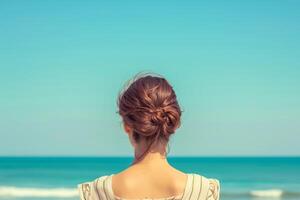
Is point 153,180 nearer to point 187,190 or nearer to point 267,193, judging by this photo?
point 187,190

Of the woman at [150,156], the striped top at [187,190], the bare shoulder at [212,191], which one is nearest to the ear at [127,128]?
the woman at [150,156]

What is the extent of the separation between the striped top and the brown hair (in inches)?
9.0

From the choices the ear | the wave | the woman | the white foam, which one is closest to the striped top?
the woman

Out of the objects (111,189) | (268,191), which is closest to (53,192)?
(268,191)

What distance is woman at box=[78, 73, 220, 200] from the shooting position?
2.37 m

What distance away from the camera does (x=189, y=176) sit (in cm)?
246

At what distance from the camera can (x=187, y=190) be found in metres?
2.44

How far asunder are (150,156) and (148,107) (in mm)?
204

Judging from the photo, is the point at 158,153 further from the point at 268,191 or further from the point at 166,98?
the point at 268,191

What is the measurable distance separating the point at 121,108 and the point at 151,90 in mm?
140

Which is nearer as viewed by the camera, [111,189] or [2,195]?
[111,189]

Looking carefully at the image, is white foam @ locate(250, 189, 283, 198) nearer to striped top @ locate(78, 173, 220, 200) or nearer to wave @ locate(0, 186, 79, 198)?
wave @ locate(0, 186, 79, 198)

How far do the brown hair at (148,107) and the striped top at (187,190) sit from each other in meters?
0.23

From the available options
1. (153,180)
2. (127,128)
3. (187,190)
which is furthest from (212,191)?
(127,128)
